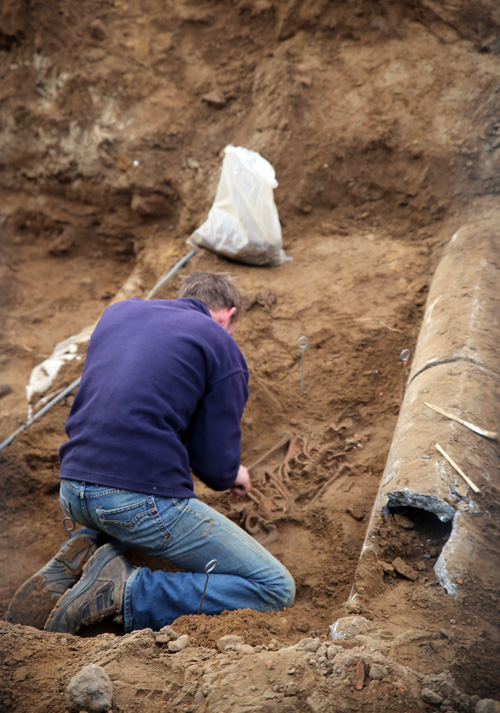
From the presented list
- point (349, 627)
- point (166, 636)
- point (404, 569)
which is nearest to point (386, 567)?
point (404, 569)

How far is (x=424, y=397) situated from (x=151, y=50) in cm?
466

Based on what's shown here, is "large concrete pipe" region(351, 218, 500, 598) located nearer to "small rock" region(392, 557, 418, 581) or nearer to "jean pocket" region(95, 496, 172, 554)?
"small rock" region(392, 557, 418, 581)

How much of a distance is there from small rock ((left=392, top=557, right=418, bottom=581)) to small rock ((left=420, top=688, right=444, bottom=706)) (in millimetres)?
567

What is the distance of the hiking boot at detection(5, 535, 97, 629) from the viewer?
2.64m

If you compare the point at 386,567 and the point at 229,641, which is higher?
the point at 386,567

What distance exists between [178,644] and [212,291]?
151 cm

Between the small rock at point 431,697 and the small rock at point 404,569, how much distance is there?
0.57 metres

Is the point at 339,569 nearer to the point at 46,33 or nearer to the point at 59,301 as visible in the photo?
the point at 59,301

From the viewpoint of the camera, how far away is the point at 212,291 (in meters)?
2.82

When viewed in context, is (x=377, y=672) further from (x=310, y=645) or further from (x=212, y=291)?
(x=212, y=291)

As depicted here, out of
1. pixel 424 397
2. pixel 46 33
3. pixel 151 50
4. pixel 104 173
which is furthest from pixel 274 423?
pixel 46 33

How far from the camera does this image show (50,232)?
625cm

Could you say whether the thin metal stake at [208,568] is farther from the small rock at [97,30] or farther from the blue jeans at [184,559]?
the small rock at [97,30]

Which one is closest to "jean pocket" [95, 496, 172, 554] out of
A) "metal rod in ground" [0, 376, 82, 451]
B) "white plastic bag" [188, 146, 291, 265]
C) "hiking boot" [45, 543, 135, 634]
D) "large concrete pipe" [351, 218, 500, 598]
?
"hiking boot" [45, 543, 135, 634]
